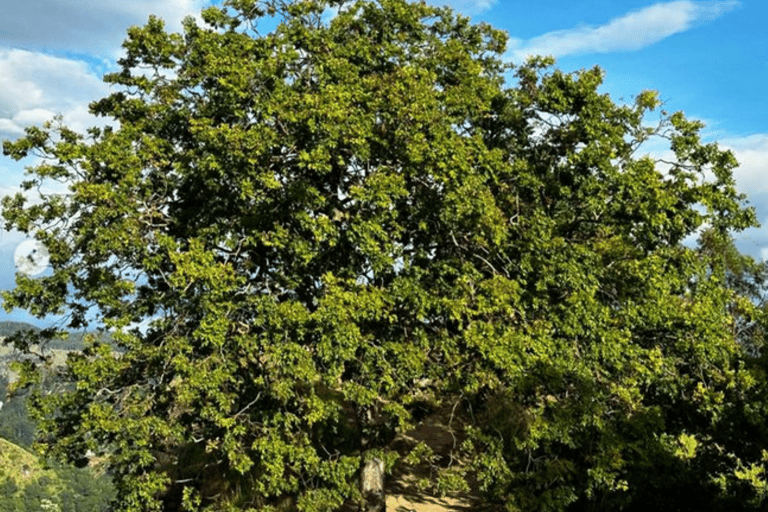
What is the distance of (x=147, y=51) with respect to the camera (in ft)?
57.8

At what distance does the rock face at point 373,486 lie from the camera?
679 inches

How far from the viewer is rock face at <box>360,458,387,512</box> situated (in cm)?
1723

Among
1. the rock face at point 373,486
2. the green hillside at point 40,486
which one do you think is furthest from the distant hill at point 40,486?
the rock face at point 373,486

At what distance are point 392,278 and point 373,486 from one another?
18.5 ft

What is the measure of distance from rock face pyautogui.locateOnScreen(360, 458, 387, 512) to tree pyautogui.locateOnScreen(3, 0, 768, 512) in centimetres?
84

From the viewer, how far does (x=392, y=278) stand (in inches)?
610

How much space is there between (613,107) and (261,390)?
10.4 meters

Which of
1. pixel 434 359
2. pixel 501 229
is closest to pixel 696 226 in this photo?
pixel 501 229

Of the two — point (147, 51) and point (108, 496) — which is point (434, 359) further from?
point (108, 496)

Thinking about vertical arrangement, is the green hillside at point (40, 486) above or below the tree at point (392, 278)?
below

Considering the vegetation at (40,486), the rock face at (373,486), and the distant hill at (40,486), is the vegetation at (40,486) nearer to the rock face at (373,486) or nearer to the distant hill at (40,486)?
the distant hill at (40,486)

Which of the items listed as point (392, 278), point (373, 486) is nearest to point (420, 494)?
point (373, 486)

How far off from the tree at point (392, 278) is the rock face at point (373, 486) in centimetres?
84

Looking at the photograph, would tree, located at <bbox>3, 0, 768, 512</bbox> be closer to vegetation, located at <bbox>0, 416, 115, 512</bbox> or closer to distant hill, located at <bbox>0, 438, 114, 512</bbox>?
distant hill, located at <bbox>0, 438, 114, 512</bbox>
